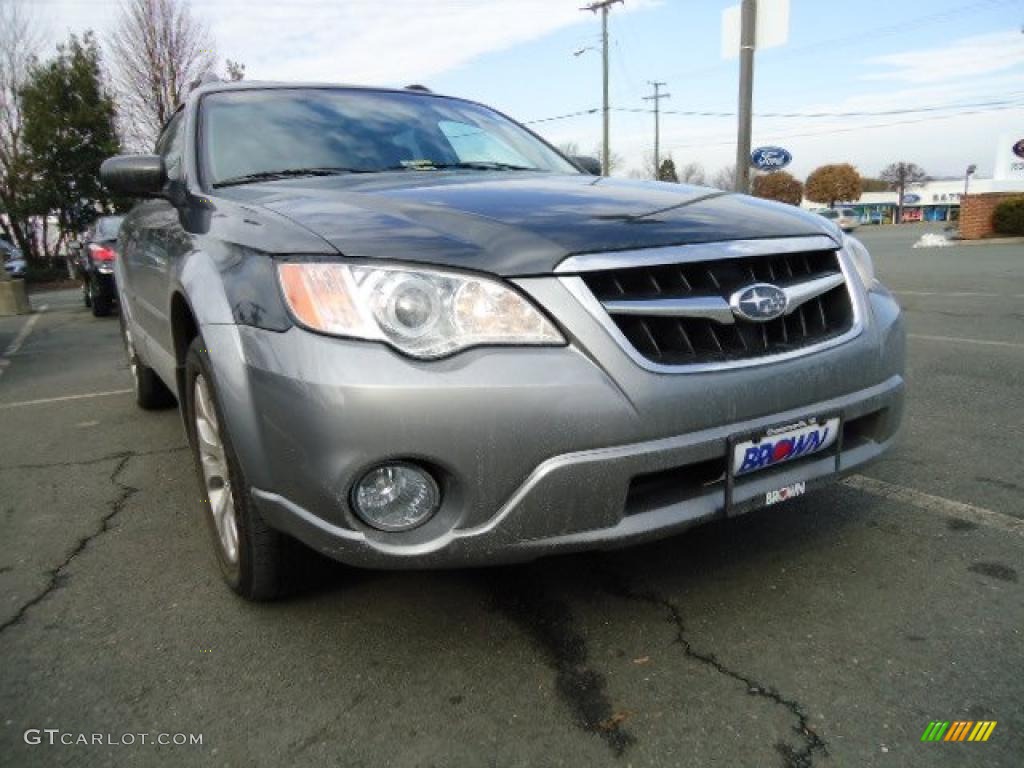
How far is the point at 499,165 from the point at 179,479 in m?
1.96

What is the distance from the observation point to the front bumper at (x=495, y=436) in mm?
1672

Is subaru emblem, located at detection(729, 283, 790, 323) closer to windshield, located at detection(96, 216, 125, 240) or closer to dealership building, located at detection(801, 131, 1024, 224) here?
windshield, located at detection(96, 216, 125, 240)

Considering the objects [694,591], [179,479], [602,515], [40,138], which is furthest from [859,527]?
[40,138]

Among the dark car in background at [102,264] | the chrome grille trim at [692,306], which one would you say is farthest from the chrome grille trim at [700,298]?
the dark car in background at [102,264]

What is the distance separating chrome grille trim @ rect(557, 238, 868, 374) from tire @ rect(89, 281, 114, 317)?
1142cm

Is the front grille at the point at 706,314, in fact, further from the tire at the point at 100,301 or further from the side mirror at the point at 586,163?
the tire at the point at 100,301

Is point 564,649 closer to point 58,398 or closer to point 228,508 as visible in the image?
point 228,508

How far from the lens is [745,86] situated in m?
12.2

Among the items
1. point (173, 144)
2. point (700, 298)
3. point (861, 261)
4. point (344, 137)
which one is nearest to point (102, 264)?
point (173, 144)

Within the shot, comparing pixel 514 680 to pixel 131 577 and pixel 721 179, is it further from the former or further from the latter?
pixel 721 179

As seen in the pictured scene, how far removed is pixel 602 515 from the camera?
1784mm

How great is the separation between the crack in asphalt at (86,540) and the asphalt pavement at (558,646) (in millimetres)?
15

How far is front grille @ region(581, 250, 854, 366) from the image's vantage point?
1.82m

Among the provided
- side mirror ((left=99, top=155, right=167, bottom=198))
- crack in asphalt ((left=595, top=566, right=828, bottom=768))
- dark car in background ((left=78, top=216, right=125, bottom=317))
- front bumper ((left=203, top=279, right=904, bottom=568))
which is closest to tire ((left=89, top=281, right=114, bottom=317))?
dark car in background ((left=78, top=216, right=125, bottom=317))
